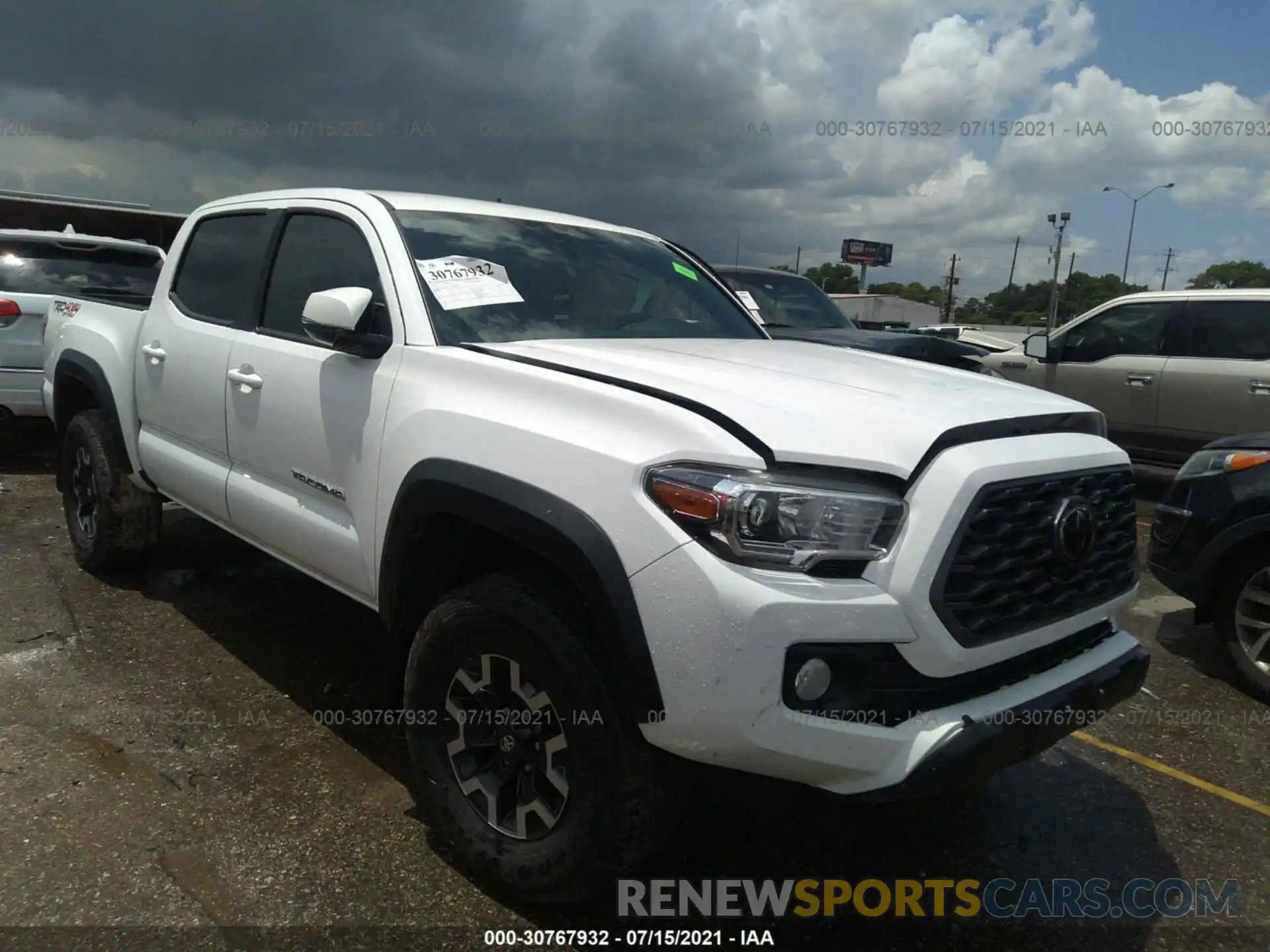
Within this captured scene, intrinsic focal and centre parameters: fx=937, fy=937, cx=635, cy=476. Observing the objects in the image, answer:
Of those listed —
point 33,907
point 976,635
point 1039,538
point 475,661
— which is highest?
point 1039,538

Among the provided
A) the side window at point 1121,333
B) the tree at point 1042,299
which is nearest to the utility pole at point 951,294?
the tree at point 1042,299

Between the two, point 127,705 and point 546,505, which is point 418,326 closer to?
point 546,505

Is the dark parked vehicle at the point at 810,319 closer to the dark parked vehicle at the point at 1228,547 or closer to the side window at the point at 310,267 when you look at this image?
the dark parked vehicle at the point at 1228,547

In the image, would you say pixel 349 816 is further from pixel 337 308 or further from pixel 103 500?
pixel 103 500

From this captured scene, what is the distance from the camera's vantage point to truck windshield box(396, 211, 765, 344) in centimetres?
302

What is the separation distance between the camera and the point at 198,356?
3881 millimetres

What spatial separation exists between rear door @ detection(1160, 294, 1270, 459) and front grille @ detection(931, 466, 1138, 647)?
608cm

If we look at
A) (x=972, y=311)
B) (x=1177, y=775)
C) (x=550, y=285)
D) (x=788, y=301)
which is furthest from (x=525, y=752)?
(x=972, y=311)

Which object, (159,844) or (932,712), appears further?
(159,844)

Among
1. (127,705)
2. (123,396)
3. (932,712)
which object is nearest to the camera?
(932,712)

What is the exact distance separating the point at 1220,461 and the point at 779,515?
3644 mm

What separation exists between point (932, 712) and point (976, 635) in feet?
0.66

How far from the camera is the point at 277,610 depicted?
474 cm

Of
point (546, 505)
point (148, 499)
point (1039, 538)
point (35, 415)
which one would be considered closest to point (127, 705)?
point (148, 499)
